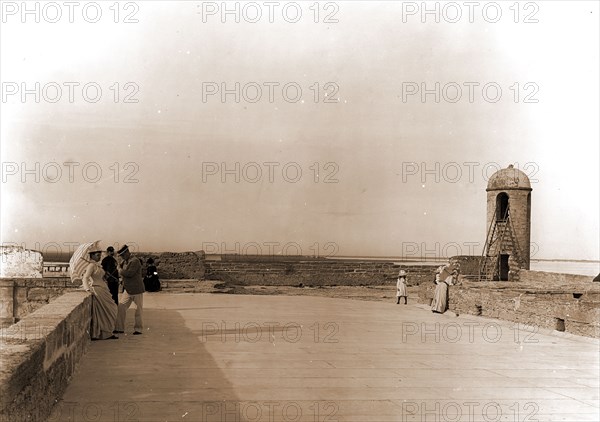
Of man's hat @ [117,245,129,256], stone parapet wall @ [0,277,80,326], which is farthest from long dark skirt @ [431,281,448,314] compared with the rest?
stone parapet wall @ [0,277,80,326]

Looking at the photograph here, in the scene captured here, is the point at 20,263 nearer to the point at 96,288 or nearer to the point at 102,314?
the point at 102,314

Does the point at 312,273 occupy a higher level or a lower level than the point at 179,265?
lower

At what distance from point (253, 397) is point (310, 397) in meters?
0.52

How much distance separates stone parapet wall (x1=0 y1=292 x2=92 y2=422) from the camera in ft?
12.5

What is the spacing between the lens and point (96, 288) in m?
9.34

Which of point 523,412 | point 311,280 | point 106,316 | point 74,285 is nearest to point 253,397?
point 523,412

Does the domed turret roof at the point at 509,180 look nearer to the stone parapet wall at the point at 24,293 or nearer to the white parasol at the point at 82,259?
the stone parapet wall at the point at 24,293

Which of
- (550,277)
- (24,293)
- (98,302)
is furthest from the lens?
A: (550,277)

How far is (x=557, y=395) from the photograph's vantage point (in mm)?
6414

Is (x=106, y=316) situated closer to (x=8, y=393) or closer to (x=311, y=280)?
(x=8, y=393)

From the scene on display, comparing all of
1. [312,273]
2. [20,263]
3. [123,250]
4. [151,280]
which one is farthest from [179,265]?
[123,250]

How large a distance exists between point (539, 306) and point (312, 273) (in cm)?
1854

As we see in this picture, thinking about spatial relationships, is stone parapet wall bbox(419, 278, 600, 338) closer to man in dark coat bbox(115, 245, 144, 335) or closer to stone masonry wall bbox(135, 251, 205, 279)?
man in dark coat bbox(115, 245, 144, 335)

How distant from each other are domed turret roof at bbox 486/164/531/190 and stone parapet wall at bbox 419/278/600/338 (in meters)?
14.7
